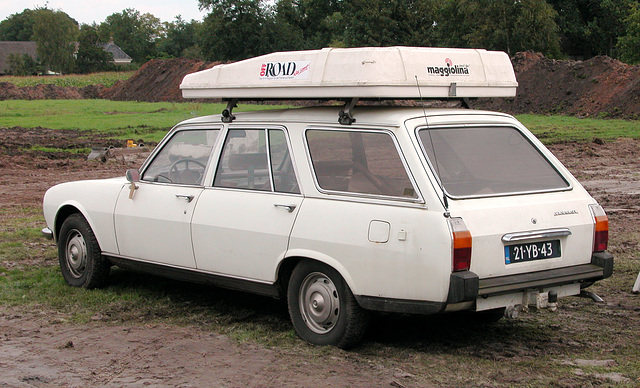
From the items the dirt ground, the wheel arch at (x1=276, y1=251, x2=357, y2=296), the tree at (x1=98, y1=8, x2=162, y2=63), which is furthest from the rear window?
the tree at (x1=98, y1=8, x2=162, y2=63)

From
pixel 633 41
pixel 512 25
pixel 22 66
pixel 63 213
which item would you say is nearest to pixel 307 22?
pixel 512 25

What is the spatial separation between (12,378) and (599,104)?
110 ft

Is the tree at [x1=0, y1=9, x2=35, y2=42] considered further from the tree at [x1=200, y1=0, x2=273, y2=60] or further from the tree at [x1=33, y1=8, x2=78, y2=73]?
A: the tree at [x1=200, y1=0, x2=273, y2=60]

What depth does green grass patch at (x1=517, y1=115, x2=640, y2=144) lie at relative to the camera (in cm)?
2491

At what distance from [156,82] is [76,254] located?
190 feet

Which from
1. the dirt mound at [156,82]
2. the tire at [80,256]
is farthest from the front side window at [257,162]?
the dirt mound at [156,82]

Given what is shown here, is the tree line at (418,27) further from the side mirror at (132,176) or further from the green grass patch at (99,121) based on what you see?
the side mirror at (132,176)

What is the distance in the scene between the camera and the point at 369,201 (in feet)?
17.4

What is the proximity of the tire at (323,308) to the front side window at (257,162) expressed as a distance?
645 millimetres

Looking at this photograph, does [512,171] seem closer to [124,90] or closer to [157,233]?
[157,233]

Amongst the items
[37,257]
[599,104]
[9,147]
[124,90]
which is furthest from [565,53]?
[37,257]

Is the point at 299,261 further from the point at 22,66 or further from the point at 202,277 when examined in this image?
the point at 22,66

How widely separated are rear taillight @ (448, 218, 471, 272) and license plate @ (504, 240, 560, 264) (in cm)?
36

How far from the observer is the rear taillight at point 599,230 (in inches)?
218
